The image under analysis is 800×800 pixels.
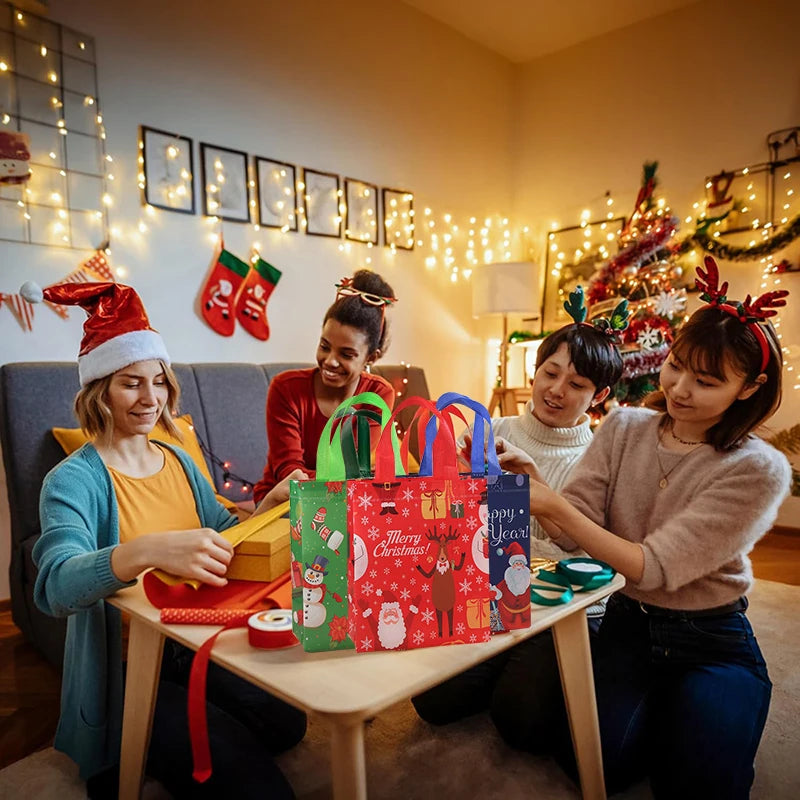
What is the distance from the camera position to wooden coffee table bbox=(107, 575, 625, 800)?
0.68m

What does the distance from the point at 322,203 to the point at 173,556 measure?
2724 millimetres

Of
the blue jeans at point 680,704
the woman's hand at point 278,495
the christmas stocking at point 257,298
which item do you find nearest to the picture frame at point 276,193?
the christmas stocking at point 257,298

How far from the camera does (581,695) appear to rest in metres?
1.06

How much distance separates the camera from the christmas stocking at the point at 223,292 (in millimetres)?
2867

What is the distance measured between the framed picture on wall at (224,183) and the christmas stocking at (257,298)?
252 millimetres

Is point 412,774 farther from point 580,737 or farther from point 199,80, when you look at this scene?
point 199,80

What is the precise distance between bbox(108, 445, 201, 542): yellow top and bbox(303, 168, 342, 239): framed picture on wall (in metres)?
2.17

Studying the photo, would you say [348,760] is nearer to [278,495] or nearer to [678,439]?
[278,495]

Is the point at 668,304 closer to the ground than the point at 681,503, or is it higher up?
higher up

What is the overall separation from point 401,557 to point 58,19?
8.59 ft

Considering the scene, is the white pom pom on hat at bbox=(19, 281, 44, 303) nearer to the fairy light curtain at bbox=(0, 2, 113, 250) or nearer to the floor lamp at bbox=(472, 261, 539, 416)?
the fairy light curtain at bbox=(0, 2, 113, 250)

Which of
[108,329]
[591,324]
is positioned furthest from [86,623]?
[591,324]

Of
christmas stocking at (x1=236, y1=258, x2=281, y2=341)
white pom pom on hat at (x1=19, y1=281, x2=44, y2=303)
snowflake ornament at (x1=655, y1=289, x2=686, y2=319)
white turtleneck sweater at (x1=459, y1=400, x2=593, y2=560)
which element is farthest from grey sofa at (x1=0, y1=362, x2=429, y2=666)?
snowflake ornament at (x1=655, y1=289, x2=686, y2=319)

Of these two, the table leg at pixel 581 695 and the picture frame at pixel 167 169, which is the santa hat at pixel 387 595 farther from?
the picture frame at pixel 167 169
